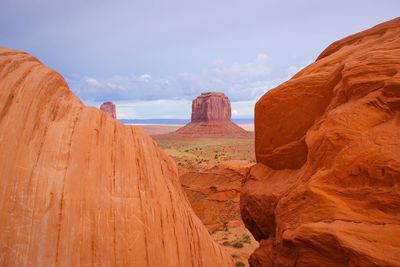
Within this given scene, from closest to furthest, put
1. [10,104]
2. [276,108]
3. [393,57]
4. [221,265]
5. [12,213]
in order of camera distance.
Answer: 1. [12,213]
2. [10,104]
3. [393,57]
4. [221,265]
5. [276,108]

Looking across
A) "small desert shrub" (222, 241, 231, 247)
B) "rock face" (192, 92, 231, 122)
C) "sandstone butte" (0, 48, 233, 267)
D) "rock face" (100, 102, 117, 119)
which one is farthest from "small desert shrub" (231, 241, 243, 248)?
"rock face" (100, 102, 117, 119)

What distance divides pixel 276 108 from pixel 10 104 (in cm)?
566

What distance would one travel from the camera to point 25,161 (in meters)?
4.56

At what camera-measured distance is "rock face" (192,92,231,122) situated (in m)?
94.1

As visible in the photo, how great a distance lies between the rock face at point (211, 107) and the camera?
94.1m

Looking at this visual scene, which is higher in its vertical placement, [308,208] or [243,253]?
[308,208]

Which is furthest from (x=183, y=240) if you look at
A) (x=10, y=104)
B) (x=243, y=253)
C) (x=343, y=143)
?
(x=243, y=253)

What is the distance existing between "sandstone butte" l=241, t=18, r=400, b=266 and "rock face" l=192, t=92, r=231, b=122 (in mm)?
86349

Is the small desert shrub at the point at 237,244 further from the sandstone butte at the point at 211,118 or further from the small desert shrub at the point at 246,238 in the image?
the sandstone butte at the point at 211,118

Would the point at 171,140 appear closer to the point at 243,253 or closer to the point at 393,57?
the point at 243,253

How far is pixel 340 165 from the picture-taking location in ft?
16.0

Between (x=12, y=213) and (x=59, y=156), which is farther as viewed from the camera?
(x=59, y=156)

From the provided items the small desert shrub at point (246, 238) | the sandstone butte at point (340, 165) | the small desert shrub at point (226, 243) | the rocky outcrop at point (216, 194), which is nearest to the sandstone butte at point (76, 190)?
the sandstone butte at point (340, 165)

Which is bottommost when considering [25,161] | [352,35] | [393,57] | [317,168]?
[317,168]
